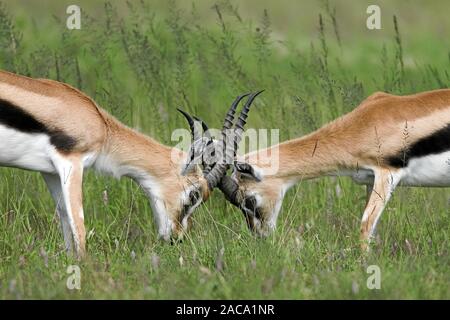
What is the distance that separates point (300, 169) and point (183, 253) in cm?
143

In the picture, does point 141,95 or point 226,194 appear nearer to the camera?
point 226,194

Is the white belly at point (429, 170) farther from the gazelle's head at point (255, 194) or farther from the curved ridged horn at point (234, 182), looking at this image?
the curved ridged horn at point (234, 182)

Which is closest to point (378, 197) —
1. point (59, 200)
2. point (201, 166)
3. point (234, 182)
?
point (234, 182)

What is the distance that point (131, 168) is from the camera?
7355 mm

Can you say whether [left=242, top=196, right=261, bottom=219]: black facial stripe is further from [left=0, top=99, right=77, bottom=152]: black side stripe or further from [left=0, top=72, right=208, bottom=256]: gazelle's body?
[left=0, top=99, right=77, bottom=152]: black side stripe

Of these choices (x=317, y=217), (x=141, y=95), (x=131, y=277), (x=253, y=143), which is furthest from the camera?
(x=141, y=95)

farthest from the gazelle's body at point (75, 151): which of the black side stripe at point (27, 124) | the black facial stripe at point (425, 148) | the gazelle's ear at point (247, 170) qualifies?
the black facial stripe at point (425, 148)

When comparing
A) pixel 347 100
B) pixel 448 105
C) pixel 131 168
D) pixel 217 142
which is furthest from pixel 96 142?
pixel 448 105

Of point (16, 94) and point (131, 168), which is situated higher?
point (16, 94)

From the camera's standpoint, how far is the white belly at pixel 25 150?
6.70 m

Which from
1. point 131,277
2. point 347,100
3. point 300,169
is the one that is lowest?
point 131,277

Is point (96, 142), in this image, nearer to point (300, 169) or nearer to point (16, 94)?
point (16, 94)

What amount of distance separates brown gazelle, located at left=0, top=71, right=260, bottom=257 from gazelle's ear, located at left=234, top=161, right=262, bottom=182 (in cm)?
21

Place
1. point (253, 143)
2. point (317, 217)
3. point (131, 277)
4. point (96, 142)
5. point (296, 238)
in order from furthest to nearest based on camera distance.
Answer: point (253, 143) → point (317, 217) → point (96, 142) → point (296, 238) → point (131, 277)
